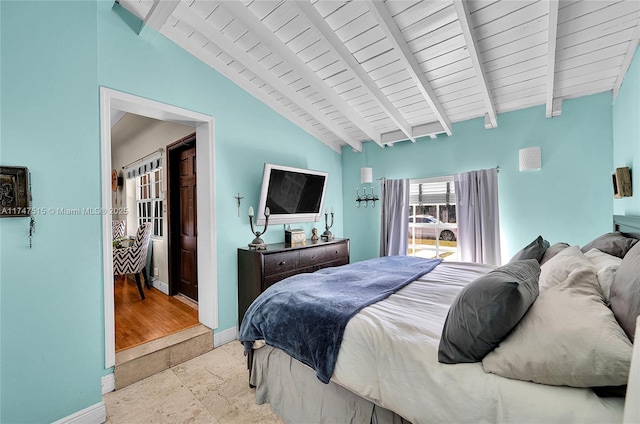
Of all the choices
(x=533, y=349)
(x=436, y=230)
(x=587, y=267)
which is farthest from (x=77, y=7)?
(x=436, y=230)

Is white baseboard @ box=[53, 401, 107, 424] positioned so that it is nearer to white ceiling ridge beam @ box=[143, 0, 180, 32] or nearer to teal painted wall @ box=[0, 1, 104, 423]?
teal painted wall @ box=[0, 1, 104, 423]

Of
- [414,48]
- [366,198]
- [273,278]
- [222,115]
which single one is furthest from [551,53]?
[273,278]

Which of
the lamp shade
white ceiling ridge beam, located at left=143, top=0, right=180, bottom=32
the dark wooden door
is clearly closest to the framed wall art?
white ceiling ridge beam, located at left=143, top=0, right=180, bottom=32

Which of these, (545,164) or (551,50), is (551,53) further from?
(545,164)

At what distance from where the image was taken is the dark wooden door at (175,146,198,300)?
142 inches

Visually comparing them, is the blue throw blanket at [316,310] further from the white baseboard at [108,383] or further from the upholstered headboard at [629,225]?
the upholstered headboard at [629,225]

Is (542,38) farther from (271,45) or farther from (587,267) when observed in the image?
(271,45)

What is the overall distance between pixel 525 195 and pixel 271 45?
324 centimetres

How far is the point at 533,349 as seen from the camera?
3.24 feet

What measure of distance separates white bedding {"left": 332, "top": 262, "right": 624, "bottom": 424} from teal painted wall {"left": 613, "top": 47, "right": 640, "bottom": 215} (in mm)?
1705

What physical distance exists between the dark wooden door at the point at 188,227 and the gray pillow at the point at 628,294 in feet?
12.2

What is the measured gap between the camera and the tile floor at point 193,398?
71.8 inches

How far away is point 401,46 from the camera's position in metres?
2.31

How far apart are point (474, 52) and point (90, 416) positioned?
3827mm
